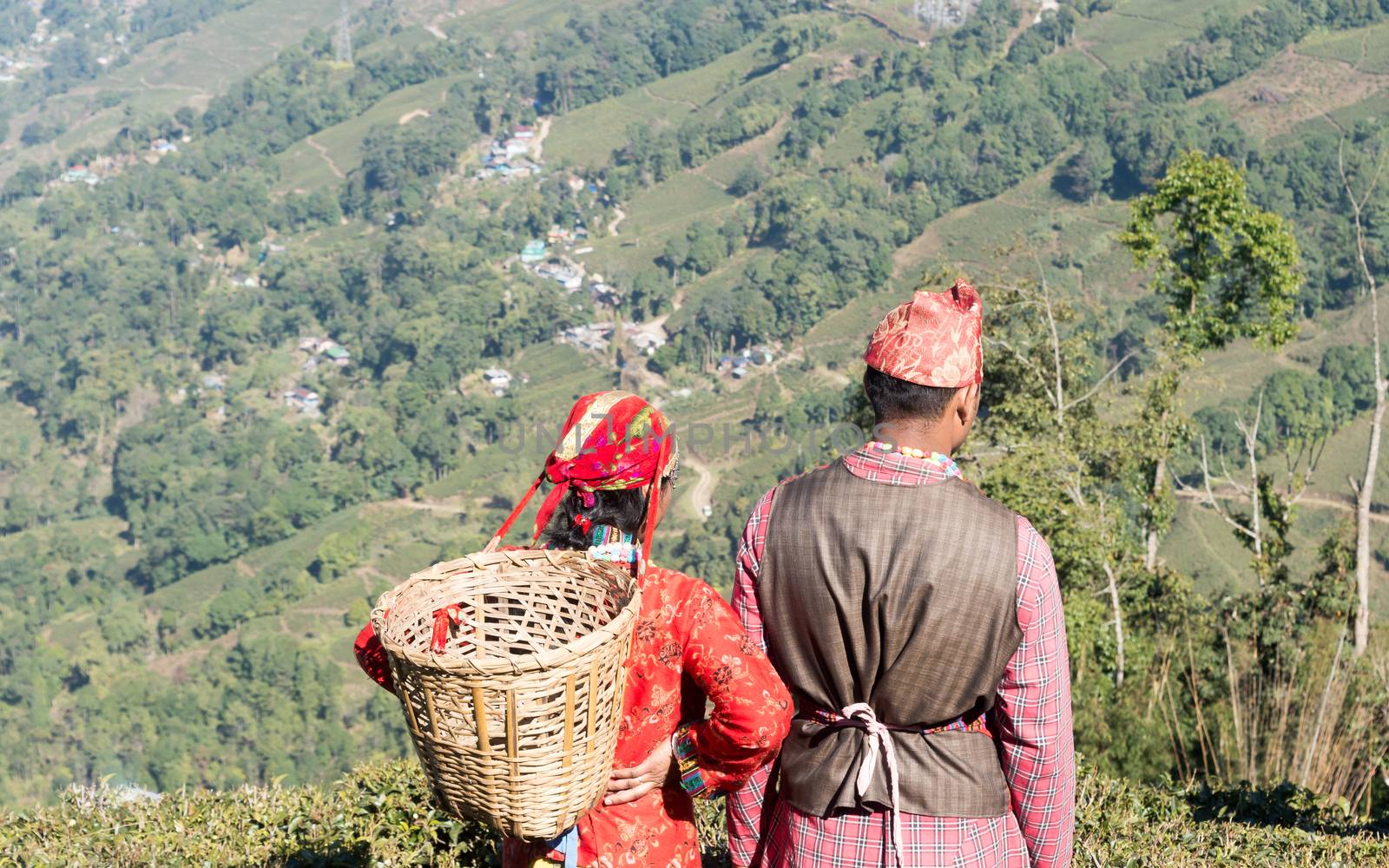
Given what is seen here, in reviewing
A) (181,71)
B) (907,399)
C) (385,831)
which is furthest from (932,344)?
(181,71)

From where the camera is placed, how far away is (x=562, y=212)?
53.9 metres

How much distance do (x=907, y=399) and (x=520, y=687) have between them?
0.55m

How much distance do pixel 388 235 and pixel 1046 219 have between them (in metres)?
27.1

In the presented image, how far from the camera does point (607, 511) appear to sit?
1585 mm

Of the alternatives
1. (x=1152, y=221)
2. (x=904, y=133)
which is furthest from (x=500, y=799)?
(x=904, y=133)

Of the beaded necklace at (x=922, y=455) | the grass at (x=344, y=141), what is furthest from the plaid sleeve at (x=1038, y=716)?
the grass at (x=344, y=141)

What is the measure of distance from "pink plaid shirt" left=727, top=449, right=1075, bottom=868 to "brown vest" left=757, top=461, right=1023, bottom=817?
16 millimetres

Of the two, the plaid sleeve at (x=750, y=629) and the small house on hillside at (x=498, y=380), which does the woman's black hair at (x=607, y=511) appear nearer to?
the plaid sleeve at (x=750, y=629)

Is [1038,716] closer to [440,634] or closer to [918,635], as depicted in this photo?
[918,635]

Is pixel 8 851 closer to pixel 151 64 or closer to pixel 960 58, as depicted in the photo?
pixel 960 58

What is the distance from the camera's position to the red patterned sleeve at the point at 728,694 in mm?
1464

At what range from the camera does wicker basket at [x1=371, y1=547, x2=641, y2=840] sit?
135 cm

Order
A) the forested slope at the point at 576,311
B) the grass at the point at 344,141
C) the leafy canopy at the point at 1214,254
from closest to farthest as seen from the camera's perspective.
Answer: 1. the leafy canopy at the point at 1214,254
2. the forested slope at the point at 576,311
3. the grass at the point at 344,141

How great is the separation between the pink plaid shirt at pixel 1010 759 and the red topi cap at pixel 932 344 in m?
0.10
